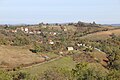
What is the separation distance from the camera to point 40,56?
7425 cm

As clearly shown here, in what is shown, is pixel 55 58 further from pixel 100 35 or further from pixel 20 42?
pixel 100 35

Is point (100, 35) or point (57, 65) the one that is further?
point (100, 35)

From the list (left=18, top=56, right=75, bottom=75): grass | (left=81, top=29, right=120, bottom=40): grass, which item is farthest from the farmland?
(left=81, top=29, right=120, bottom=40): grass

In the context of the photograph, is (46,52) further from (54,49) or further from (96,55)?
(96,55)

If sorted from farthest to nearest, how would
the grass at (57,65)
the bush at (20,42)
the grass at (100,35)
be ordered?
the grass at (100,35), the bush at (20,42), the grass at (57,65)

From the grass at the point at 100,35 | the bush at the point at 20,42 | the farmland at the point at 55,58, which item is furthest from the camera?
the grass at the point at 100,35

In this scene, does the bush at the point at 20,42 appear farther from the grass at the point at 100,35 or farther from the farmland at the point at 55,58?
the grass at the point at 100,35

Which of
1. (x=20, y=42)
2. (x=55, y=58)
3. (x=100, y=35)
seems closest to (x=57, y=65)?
(x=55, y=58)

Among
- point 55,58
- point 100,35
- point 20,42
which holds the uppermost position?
point 20,42

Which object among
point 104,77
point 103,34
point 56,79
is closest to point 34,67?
point 104,77

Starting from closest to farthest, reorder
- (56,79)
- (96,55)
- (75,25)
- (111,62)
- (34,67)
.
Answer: (56,79), (34,67), (111,62), (96,55), (75,25)

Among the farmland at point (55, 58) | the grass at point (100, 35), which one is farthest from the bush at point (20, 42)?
the grass at point (100, 35)

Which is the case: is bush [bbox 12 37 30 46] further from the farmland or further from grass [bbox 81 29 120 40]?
grass [bbox 81 29 120 40]

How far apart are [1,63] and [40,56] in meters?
10.8
